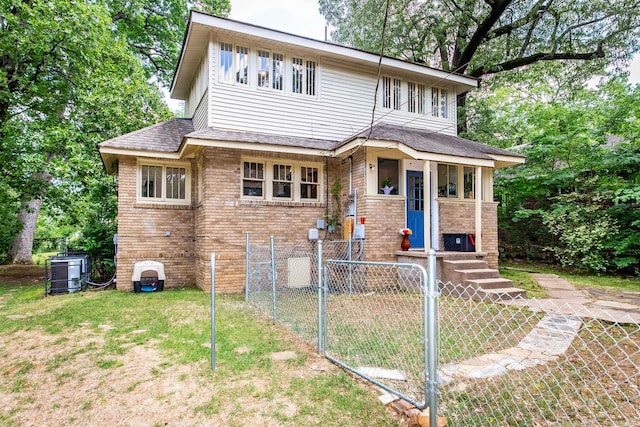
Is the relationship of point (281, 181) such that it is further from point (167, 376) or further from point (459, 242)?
point (167, 376)

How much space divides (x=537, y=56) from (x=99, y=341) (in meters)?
16.8

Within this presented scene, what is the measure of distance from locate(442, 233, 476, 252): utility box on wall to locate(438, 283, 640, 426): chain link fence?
486cm

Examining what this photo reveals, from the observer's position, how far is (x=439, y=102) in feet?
38.4

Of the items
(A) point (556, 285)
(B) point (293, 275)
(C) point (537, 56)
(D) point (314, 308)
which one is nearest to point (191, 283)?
(B) point (293, 275)

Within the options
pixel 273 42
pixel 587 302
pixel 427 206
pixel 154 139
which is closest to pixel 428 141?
pixel 427 206

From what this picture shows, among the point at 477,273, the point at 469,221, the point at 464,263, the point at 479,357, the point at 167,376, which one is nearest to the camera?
the point at 167,376

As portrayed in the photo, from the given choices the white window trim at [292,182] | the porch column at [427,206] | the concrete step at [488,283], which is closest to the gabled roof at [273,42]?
the white window trim at [292,182]

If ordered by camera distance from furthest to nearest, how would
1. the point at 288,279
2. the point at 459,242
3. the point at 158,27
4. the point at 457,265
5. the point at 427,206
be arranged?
the point at 158,27, the point at 459,242, the point at 427,206, the point at 457,265, the point at 288,279

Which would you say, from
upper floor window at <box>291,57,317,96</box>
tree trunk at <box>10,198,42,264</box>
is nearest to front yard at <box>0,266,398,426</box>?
upper floor window at <box>291,57,317,96</box>

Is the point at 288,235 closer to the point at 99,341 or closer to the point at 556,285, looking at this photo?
the point at 99,341

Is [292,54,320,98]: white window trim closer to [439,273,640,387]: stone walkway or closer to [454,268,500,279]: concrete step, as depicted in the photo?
[454,268,500,279]: concrete step

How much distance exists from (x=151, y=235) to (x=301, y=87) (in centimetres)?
569

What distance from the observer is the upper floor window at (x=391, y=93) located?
35.4 ft

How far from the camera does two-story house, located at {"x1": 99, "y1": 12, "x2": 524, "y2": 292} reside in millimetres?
8500
